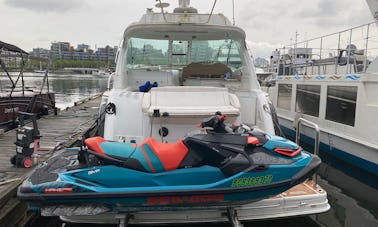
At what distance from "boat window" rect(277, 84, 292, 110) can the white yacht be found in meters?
4.44

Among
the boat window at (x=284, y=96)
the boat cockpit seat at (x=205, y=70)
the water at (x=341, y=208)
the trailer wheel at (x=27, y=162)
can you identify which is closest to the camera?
the water at (x=341, y=208)

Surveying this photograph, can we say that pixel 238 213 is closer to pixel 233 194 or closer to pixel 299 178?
pixel 233 194

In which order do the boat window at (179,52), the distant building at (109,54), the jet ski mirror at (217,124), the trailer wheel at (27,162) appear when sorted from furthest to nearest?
the distant building at (109,54) → the boat window at (179,52) → the trailer wheel at (27,162) → the jet ski mirror at (217,124)

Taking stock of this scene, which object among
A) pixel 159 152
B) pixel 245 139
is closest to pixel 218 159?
pixel 245 139

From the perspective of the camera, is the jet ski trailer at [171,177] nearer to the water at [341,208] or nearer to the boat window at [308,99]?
the water at [341,208]

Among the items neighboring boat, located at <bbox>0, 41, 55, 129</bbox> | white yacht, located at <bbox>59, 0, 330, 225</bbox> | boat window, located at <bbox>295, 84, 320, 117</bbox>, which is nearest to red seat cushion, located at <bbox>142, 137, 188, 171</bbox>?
white yacht, located at <bbox>59, 0, 330, 225</bbox>

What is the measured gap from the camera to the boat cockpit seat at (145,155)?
3.04m

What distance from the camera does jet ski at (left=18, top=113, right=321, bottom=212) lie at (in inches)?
117

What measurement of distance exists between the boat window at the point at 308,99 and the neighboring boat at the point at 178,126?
324 centimetres

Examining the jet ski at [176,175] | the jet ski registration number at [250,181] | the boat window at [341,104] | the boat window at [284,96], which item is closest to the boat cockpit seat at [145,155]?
the jet ski at [176,175]

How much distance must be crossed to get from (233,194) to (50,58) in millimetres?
9685

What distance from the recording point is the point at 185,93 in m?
4.47

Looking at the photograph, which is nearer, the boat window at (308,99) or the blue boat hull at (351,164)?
the blue boat hull at (351,164)

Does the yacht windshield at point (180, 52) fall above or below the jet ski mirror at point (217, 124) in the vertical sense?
above
